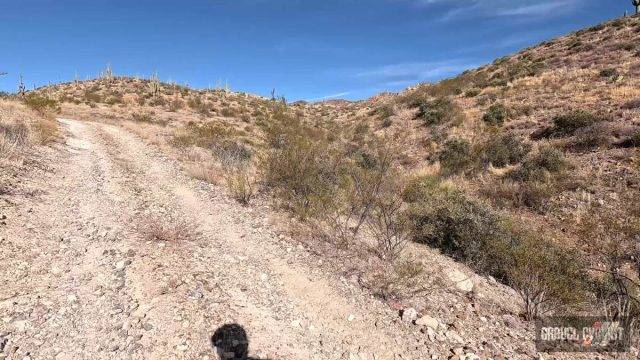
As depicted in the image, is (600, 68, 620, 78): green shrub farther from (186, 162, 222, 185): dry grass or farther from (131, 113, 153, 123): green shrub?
(131, 113, 153, 123): green shrub

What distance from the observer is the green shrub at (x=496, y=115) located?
22312 mm

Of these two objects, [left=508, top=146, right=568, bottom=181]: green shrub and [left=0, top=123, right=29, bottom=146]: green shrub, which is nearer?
[left=0, top=123, right=29, bottom=146]: green shrub

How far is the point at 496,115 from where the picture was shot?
22703 millimetres

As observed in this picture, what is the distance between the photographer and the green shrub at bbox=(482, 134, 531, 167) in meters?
16.8

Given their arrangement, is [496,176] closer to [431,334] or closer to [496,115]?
[496,115]

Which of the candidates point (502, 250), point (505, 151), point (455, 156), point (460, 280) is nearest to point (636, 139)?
point (505, 151)

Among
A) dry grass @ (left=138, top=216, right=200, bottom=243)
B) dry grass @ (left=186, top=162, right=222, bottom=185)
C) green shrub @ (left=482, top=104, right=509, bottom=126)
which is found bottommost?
dry grass @ (left=138, top=216, right=200, bottom=243)

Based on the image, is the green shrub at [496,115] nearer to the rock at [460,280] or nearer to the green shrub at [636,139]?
the green shrub at [636,139]

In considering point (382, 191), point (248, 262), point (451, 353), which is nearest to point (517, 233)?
point (382, 191)

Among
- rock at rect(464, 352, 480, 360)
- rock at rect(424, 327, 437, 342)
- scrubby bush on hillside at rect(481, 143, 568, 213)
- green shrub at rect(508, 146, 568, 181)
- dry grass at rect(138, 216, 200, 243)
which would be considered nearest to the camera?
rock at rect(464, 352, 480, 360)

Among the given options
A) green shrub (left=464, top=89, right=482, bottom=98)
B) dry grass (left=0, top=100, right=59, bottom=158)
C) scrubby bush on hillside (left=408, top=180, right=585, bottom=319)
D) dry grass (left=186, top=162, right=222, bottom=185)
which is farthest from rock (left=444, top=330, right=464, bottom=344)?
green shrub (left=464, top=89, right=482, bottom=98)

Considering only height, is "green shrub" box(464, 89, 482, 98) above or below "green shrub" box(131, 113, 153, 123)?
above

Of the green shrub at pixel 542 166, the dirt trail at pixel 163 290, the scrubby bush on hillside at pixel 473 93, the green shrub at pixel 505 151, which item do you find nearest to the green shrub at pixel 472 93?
the scrubby bush on hillside at pixel 473 93

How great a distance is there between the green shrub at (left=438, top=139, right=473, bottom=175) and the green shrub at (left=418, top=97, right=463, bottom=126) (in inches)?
167
